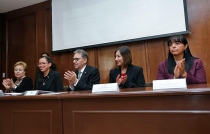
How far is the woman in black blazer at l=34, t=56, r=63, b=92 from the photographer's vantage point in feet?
7.79

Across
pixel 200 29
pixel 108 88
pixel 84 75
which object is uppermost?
pixel 200 29

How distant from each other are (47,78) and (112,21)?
4.01 ft

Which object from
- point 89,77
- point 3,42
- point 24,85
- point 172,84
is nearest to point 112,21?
point 89,77

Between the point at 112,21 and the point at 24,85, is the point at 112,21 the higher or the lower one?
the higher one

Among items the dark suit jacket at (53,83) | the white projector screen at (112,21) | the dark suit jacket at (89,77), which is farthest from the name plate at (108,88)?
the white projector screen at (112,21)

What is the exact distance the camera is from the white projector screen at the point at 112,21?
2.48 meters

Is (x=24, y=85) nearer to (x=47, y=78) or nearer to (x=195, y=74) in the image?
(x=47, y=78)

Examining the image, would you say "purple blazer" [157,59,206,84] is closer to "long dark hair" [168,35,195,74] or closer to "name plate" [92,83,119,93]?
"long dark hair" [168,35,195,74]

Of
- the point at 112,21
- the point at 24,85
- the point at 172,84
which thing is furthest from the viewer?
the point at 112,21

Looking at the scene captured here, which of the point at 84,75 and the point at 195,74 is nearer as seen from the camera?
the point at 195,74

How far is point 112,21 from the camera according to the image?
9.36 feet

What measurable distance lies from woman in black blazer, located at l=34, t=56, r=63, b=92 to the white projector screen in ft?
2.48

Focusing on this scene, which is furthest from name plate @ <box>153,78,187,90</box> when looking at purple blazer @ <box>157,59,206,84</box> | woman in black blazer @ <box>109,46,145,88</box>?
woman in black blazer @ <box>109,46,145,88</box>

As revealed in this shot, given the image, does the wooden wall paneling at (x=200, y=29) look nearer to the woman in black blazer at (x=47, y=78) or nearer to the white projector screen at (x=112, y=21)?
the white projector screen at (x=112, y=21)
